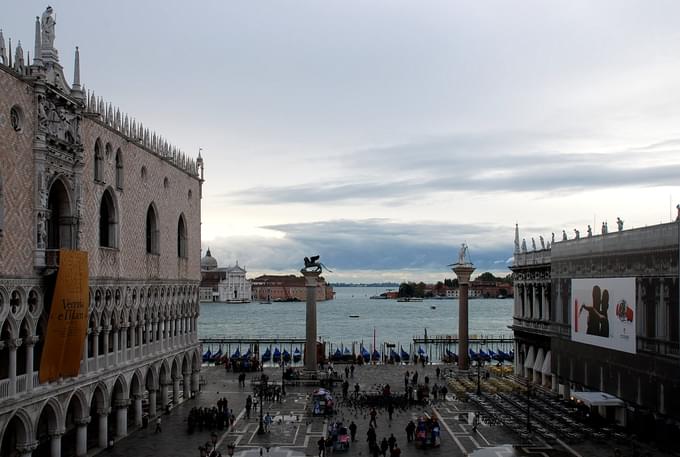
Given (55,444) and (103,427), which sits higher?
(55,444)

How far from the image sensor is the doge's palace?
23.5m

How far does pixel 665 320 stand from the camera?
93.6ft

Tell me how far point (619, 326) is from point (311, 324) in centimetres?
2288

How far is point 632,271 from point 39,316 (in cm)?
2293

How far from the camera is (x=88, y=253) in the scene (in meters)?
28.4

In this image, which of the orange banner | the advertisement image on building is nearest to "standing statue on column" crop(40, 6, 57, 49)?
the orange banner

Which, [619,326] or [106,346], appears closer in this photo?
[106,346]

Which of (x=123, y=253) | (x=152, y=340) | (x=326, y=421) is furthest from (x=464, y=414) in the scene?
(x=123, y=253)

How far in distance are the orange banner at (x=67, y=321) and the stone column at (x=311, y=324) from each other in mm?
24635

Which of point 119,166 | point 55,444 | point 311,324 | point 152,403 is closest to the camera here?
point 55,444

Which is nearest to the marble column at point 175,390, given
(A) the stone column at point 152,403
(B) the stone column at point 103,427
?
(A) the stone column at point 152,403

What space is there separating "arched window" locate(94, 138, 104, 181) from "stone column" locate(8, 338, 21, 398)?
28.6ft

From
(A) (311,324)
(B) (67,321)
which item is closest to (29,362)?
(B) (67,321)

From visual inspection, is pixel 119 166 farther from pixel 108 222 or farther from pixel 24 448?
pixel 24 448
